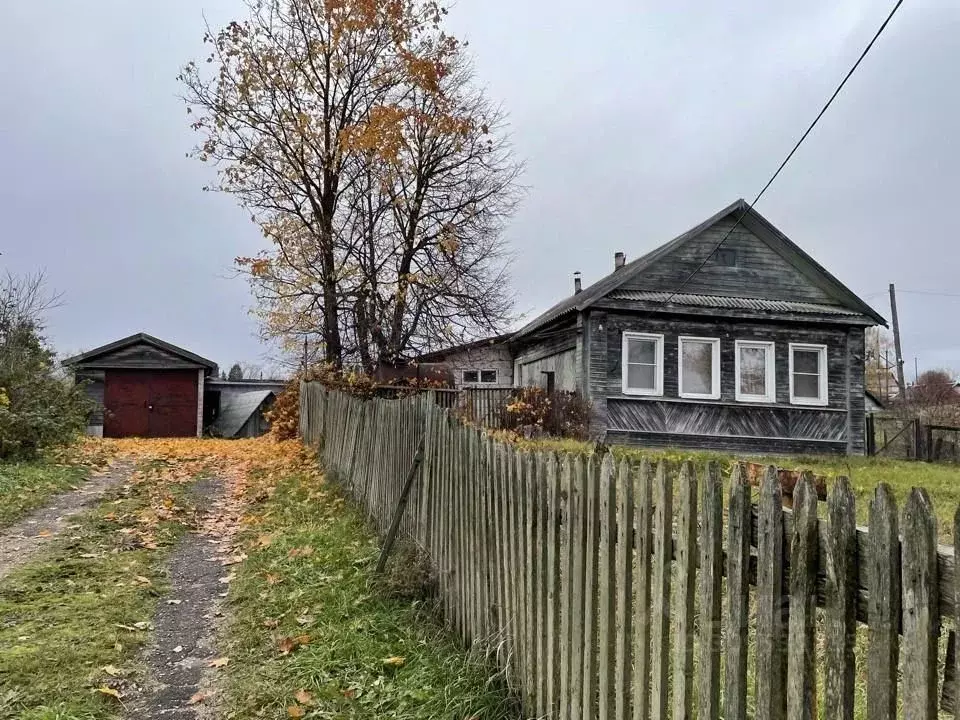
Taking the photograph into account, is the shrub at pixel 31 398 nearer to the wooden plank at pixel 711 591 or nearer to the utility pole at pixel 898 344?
the wooden plank at pixel 711 591

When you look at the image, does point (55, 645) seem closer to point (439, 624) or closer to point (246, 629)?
point (246, 629)

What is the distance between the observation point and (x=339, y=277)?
22234 millimetres

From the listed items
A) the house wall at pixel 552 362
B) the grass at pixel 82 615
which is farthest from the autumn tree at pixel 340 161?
the grass at pixel 82 615

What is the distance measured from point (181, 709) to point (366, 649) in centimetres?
111

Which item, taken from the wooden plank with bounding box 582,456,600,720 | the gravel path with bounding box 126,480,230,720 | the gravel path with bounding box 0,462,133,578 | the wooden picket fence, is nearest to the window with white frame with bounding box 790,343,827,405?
the wooden picket fence

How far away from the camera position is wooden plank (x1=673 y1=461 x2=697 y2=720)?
2324 millimetres

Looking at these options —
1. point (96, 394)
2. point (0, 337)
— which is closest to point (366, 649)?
point (0, 337)

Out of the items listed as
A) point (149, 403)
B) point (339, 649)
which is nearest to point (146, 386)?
point (149, 403)

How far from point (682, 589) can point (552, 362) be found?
1923 cm

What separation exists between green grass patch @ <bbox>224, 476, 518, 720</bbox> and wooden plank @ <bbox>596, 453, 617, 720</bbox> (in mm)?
1040

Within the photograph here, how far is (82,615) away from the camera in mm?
5242

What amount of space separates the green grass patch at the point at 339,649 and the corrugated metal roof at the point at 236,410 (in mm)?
24786

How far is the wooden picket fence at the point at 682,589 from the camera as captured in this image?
65.0 inches

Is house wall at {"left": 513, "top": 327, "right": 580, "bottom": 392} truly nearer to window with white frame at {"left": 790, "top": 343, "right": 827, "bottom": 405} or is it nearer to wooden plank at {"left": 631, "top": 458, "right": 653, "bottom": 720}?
window with white frame at {"left": 790, "top": 343, "right": 827, "bottom": 405}
